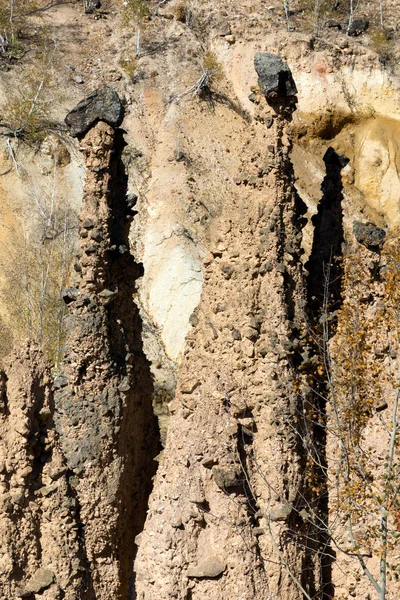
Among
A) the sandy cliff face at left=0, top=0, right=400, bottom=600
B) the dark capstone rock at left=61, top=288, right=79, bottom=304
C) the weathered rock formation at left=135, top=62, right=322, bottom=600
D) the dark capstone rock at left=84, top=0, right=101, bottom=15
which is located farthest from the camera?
the dark capstone rock at left=84, top=0, right=101, bottom=15

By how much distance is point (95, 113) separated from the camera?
12.7m

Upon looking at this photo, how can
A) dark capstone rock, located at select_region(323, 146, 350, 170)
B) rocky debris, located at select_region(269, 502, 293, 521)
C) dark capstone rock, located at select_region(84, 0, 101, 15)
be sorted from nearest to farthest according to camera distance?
1. rocky debris, located at select_region(269, 502, 293, 521)
2. dark capstone rock, located at select_region(323, 146, 350, 170)
3. dark capstone rock, located at select_region(84, 0, 101, 15)

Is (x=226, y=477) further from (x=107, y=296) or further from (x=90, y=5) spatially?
(x=90, y=5)

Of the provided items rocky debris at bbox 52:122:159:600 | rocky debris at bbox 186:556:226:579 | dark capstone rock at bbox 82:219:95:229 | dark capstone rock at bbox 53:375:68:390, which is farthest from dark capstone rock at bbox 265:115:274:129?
rocky debris at bbox 186:556:226:579

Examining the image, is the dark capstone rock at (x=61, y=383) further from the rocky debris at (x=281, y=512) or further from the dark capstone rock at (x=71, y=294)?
the rocky debris at (x=281, y=512)

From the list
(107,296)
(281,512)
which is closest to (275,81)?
(107,296)

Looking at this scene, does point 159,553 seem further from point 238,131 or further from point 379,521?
point 238,131

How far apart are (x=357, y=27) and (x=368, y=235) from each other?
898 inches

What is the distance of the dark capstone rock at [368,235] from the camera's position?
12320 millimetres

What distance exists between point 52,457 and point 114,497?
1.77 meters

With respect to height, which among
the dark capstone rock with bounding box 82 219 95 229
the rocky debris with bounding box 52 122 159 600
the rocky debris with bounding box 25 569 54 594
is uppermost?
the dark capstone rock with bounding box 82 219 95 229

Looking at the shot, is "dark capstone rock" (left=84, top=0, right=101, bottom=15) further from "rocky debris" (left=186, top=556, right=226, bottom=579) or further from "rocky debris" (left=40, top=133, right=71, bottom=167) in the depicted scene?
"rocky debris" (left=186, top=556, right=226, bottom=579)

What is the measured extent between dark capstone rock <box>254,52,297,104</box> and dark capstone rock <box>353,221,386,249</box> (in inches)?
77.1

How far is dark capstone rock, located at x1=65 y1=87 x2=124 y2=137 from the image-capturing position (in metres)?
12.7
